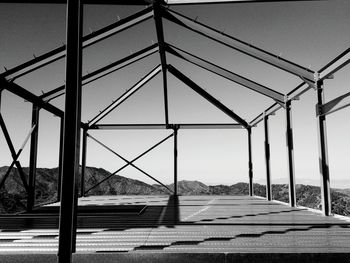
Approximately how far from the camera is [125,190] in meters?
21.7

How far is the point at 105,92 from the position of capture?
11539 mm

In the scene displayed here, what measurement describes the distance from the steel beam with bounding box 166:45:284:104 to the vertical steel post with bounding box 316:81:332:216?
2196 mm

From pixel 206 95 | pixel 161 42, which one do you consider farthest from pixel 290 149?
pixel 161 42

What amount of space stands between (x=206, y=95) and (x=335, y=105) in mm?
5731

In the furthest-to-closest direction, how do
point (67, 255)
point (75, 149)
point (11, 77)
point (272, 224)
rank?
point (11, 77) → point (272, 224) → point (75, 149) → point (67, 255)

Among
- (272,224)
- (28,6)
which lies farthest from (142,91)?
(272,224)

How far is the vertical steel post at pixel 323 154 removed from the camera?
7.17 metres

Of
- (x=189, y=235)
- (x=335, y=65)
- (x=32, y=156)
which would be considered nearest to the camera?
(x=189, y=235)

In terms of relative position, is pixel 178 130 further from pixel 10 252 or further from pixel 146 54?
pixel 10 252

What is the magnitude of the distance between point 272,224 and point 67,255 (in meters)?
3.74

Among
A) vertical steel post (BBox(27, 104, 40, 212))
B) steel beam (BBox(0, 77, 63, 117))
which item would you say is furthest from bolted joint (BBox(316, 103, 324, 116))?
vertical steel post (BBox(27, 104, 40, 212))

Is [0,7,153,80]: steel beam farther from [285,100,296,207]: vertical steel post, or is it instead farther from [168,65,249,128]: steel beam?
[285,100,296,207]: vertical steel post

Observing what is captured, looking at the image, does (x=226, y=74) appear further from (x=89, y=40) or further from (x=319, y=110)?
(x=89, y=40)

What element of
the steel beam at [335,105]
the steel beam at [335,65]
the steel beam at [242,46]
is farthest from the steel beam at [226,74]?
the steel beam at [335,65]
